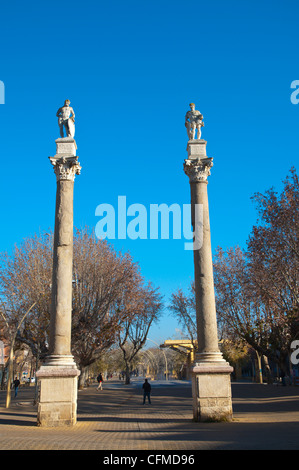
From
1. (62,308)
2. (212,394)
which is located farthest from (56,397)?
(212,394)

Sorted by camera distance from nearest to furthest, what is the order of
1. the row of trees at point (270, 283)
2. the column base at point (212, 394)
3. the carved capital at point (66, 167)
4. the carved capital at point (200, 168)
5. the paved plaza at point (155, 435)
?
the paved plaza at point (155, 435) → the column base at point (212, 394) → the carved capital at point (66, 167) → the carved capital at point (200, 168) → the row of trees at point (270, 283)

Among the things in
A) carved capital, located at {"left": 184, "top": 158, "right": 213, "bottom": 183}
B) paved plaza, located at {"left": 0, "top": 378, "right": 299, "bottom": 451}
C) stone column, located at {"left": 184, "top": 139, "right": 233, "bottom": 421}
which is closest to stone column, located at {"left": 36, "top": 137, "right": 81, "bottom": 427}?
paved plaza, located at {"left": 0, "top": 378, "right": 299, "bottom": 451}

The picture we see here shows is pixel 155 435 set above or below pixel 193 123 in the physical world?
below

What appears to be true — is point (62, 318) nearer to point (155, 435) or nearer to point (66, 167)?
point (155, 435)

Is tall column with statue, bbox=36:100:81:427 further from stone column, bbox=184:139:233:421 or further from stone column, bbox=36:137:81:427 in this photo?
→ stone column, bbox=184:139:233:421

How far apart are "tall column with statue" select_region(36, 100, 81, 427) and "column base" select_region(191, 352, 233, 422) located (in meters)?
3.65

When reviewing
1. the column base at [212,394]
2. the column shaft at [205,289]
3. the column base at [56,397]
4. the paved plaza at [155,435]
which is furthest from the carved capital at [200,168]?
the paved plaza at [155,435]

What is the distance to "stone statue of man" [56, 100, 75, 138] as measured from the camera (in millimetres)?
16344

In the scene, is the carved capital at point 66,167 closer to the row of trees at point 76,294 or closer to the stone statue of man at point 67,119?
the stone statue of man at point 67,119

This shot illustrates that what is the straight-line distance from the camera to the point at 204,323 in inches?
573

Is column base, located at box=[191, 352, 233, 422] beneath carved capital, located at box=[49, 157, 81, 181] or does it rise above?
beneath

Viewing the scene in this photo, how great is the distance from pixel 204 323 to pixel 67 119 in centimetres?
867

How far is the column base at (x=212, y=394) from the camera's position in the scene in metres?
13.4
